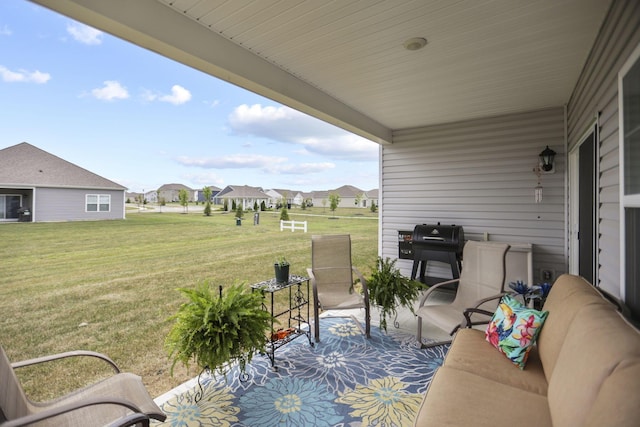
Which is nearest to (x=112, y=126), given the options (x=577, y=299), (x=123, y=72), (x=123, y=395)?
(x=123, y=72)

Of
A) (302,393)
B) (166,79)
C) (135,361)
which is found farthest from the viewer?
(166,79)

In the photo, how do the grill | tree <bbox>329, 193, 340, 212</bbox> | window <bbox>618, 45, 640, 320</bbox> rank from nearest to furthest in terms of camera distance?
1. window <bbox>618, 45, 640, 320</bbox>
2. the grill
3. tree <bbox>329, 193, 340, 212</bbox>

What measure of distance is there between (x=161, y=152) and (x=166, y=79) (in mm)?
751

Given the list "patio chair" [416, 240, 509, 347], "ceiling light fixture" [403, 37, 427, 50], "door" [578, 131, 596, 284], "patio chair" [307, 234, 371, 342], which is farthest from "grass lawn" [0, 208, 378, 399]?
"door" [578, 131, 596, 284]

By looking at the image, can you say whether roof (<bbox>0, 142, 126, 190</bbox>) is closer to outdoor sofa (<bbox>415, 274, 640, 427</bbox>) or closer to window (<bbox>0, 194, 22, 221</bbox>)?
window (<bbox>0, 194, 22, 221</bbox>)

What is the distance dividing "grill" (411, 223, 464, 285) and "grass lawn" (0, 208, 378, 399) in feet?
9.16

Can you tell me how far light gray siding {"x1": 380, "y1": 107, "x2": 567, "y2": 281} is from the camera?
4168 millimetres

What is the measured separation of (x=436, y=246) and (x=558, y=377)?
317cm

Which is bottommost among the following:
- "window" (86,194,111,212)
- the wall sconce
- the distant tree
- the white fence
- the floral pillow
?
the floral pillow

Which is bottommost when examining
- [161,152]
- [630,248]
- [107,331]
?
[107,331]

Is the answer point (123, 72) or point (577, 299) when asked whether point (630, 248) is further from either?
point (123, 72)

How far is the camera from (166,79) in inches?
124

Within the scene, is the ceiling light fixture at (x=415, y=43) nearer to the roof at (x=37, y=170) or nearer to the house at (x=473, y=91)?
the house at (x=473, y=91)

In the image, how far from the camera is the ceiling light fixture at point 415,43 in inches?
94.7
